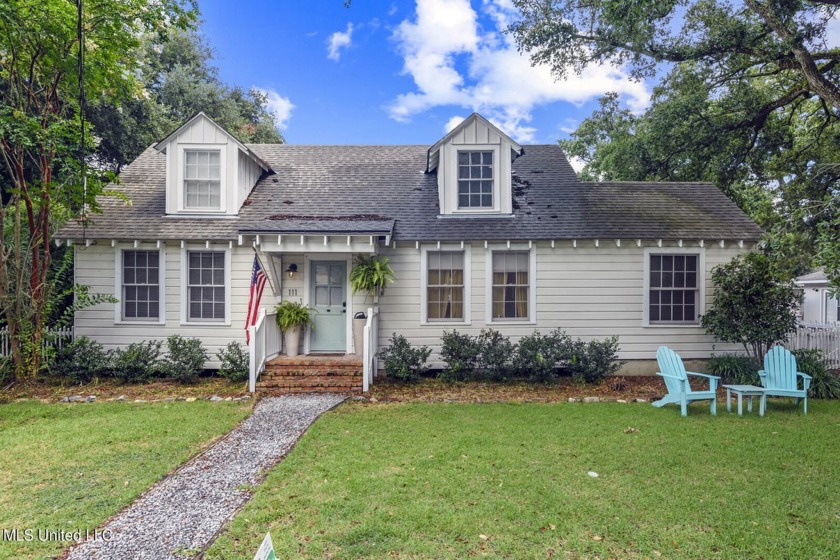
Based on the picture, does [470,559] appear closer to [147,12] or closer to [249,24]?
[147,12]

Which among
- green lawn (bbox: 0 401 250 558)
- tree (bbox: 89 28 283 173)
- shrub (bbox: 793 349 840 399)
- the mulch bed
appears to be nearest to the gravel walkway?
green lawn (bbox: 0 401 250 558)

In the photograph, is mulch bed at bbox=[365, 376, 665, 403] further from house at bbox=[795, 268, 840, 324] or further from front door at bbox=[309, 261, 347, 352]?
house at bbox=[795, 268, 840, 324]

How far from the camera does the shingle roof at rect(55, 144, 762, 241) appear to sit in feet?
30.8

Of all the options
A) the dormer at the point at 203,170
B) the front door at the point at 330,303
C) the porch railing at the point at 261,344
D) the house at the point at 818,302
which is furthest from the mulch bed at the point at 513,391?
the house at the point at 818,302

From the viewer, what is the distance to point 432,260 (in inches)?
380

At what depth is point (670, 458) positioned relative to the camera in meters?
4.91

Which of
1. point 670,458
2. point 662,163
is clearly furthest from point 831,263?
point 662,163

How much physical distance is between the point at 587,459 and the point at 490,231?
5.56 meters

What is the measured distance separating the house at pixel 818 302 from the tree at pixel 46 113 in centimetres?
2374

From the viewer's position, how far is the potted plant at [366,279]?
8.78 metres

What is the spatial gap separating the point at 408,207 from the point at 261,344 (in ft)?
14.5

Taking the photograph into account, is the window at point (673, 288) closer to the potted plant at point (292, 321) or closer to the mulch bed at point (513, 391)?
the mulch bed at point (513, 391)

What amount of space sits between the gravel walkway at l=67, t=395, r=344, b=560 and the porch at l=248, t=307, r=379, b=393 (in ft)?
6.64

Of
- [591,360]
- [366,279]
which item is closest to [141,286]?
[366,279]
